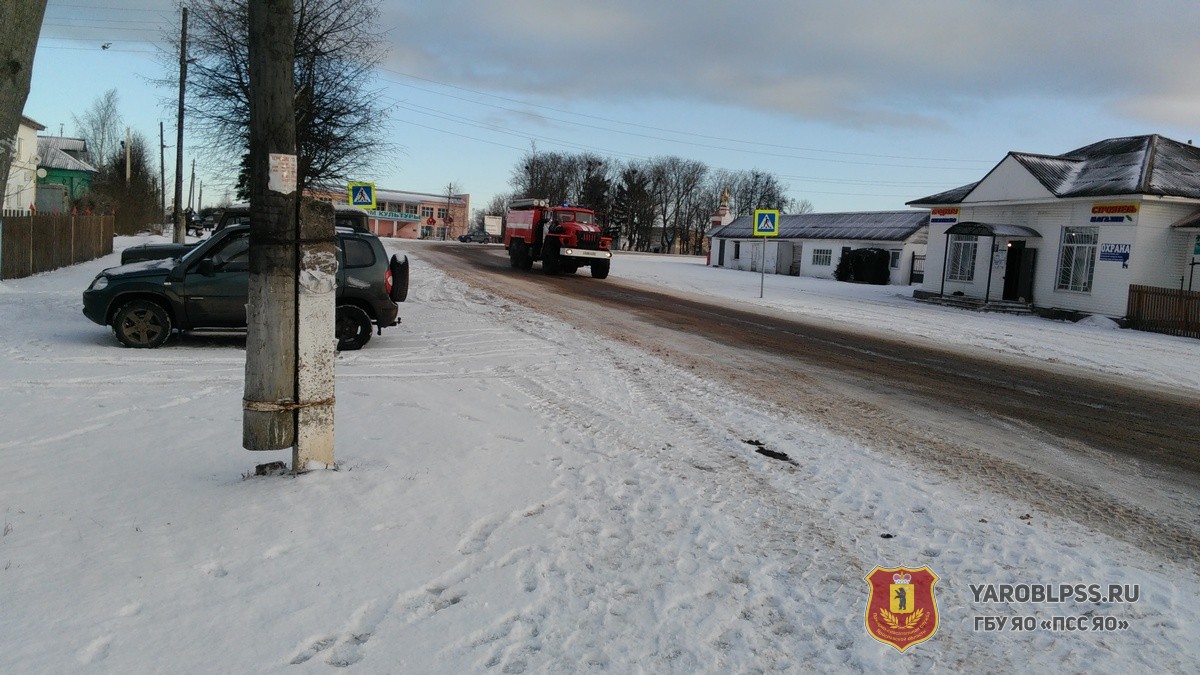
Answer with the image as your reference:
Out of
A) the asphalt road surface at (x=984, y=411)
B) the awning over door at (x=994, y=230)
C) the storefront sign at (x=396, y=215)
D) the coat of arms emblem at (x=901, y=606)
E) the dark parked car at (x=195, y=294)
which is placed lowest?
the coat of arms emblem at (x=901, y=606)

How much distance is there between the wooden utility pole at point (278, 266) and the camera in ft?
16.2

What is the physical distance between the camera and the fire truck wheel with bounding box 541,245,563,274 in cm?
3069

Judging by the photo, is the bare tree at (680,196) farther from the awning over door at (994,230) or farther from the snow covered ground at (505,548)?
the snow covered ground at (505,548)

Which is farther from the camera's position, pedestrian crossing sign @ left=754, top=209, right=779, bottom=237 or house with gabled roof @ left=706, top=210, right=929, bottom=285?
house with gabled roof @ left=706, top=210, right=929, bottom=285

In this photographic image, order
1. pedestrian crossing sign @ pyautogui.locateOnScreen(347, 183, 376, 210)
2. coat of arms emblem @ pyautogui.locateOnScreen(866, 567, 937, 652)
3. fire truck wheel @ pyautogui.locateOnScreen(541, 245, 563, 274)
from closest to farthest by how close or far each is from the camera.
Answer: coat of arms emblem @ pyautogui.locateOnScreen(866, 567, 937, 652) → pedestrian crossing sign @ pyautogui.locateOnScreen(347, 183, 376, 210) → fire truck wheel @ pyautogui.locateOnScreen(541, 245, 563, 274)

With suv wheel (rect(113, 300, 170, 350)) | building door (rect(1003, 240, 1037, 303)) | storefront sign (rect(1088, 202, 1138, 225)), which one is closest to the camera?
suv wheel (rect(113, 300, 170, 350))

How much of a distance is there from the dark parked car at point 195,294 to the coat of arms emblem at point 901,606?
8.77 meters

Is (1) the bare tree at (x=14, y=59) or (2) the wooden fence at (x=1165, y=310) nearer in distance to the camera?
(1) the bare tree at (x=14, y=59)

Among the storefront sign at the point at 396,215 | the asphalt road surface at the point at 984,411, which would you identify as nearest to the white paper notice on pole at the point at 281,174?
the asphalt road surface at the point at 984,411

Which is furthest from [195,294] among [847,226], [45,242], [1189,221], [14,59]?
[847,226]

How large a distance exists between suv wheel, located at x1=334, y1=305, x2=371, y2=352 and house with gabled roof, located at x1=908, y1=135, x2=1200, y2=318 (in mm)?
22069

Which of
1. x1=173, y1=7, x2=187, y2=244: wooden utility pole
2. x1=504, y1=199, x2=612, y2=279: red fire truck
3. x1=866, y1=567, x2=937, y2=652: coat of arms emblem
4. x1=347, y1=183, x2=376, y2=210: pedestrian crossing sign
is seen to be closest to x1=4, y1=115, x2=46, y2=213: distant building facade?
x1=173, y1=7, x2=187, y2=244: wooden utility pole

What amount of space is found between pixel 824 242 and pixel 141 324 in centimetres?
4433

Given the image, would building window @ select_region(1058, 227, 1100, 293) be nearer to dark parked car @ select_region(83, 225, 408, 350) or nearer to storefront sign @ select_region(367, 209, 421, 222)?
dark parked car @ select_region(83, 225, 408, 350)
